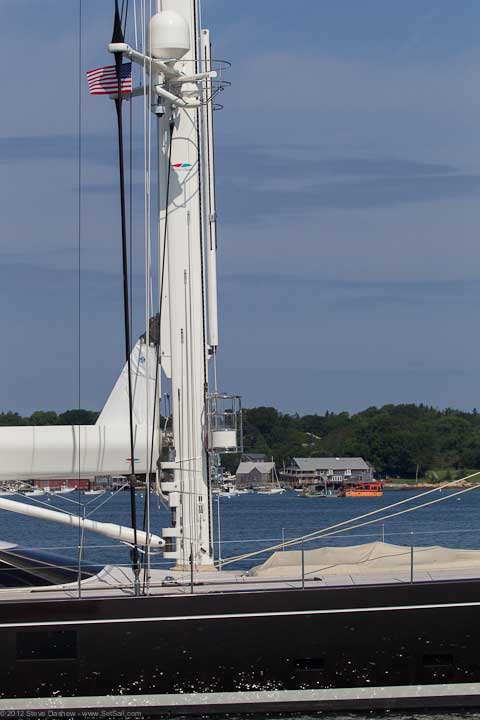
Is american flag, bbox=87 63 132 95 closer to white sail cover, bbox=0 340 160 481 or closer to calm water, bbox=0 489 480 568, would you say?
white sail cover, bbox=0 340 160 481

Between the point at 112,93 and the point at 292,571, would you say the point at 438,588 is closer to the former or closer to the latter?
the point at 292,571

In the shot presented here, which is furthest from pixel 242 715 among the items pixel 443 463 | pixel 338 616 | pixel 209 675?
pixel 443 463

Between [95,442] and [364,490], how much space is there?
113257mm

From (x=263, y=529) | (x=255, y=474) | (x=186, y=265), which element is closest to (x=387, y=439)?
(x=255, y=474)

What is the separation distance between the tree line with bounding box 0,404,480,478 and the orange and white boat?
7.48 metres

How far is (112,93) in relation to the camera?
817 inches

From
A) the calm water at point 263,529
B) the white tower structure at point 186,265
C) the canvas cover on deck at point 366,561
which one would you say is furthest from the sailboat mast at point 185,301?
the calm water at point 263,529

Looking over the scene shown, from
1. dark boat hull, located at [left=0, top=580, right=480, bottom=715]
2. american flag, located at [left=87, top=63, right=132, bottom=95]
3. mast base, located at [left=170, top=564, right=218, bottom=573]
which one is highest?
american flag, located at [left=87, top=63, right=132, bottom=95]

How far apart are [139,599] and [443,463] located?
127 metres

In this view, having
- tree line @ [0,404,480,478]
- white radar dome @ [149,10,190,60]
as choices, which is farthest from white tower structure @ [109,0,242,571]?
tree line @ [0,404,480,478]

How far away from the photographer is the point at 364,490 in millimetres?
132375

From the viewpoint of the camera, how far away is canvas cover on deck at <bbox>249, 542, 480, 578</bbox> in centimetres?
1944

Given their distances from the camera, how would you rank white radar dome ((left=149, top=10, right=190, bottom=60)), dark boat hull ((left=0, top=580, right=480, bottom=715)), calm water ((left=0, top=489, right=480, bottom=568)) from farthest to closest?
calm water ((left=0, top=489, right=480, bottom=568)) < white radar dome ((left=149, top=10, right=190, bottom=60)) < dark boat hull ((left=0, top=580, right=480, bottom=715))

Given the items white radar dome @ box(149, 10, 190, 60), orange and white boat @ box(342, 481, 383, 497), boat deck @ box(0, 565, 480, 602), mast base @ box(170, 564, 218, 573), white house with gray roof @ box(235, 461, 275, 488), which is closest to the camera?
boat deck @ box(0, 565, 480, 602)
